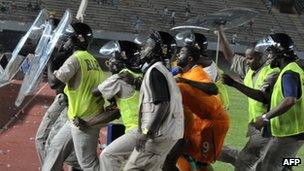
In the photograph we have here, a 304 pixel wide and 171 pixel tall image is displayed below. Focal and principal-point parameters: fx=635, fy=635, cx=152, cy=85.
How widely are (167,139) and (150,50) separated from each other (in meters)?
0.81

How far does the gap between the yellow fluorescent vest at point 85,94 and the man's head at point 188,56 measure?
92 centimetres

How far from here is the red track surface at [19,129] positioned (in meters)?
8.13

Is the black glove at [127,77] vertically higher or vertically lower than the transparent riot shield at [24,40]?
higher

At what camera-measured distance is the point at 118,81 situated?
5.80 m

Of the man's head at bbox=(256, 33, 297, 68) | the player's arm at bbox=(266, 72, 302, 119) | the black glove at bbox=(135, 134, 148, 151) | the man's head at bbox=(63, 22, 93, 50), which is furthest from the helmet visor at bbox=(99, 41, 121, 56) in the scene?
the player's arm at bbox=(266, 72, 302, 119)

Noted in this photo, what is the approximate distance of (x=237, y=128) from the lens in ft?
43.5

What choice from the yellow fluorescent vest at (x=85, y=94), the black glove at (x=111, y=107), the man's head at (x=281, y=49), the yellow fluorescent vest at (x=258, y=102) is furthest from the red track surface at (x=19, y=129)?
the man's head at (x=281, y=49)

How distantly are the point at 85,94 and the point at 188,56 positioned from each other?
3.67ft

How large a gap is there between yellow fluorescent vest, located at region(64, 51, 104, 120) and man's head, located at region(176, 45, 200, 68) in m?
0.92

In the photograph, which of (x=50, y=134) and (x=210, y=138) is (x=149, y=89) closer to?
(x=210, y=138)

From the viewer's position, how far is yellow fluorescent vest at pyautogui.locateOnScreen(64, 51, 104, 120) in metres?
6.26

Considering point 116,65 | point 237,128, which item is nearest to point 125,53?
point 116,65

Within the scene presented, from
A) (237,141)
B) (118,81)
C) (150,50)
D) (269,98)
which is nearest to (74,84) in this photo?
(118,81)

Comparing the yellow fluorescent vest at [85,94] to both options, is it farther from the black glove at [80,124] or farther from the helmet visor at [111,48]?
the helmet visor at [111,48]
